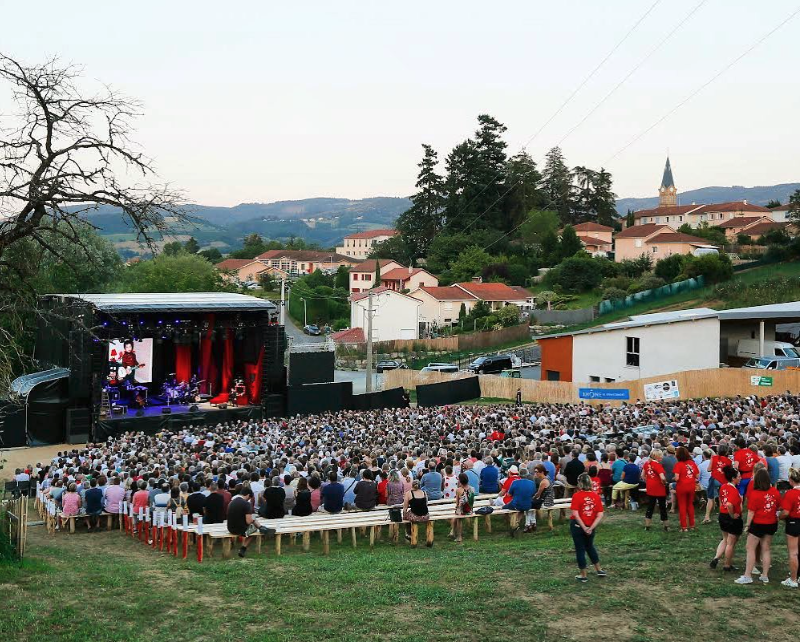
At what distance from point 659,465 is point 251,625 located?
214 inches

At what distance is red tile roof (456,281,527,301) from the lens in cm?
7006

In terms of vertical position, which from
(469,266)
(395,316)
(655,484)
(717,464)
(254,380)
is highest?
(469,266)

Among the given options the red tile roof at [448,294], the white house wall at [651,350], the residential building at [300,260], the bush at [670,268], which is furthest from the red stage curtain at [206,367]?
the residential building at [300,260]

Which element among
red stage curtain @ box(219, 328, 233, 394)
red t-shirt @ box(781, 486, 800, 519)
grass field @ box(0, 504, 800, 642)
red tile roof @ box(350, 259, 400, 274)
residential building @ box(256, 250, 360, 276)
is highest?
residential building @ box(256, 250, 360, 276)

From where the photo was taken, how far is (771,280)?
55.9 m

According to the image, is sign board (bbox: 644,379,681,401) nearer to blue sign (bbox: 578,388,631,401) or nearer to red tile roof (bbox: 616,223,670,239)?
blue sign (bbox: 578,388,631,401)

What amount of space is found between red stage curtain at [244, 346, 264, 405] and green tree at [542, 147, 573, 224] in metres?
82.5

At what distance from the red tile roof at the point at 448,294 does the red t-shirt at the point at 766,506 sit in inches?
2472

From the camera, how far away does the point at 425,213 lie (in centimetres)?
9469

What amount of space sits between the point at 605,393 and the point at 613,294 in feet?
127

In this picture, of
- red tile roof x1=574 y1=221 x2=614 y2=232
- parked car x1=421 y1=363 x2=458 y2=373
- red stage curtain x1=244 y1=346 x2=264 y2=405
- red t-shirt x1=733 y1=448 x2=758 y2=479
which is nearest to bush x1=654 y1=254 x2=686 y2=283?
parked car x1=421 y1=363 x2=458 y2=373

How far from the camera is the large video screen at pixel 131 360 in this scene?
94.5 feet

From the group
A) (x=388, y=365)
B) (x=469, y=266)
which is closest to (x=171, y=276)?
(x=388, y=365)

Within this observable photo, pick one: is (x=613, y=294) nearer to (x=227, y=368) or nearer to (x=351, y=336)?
(x=351, y=336)
